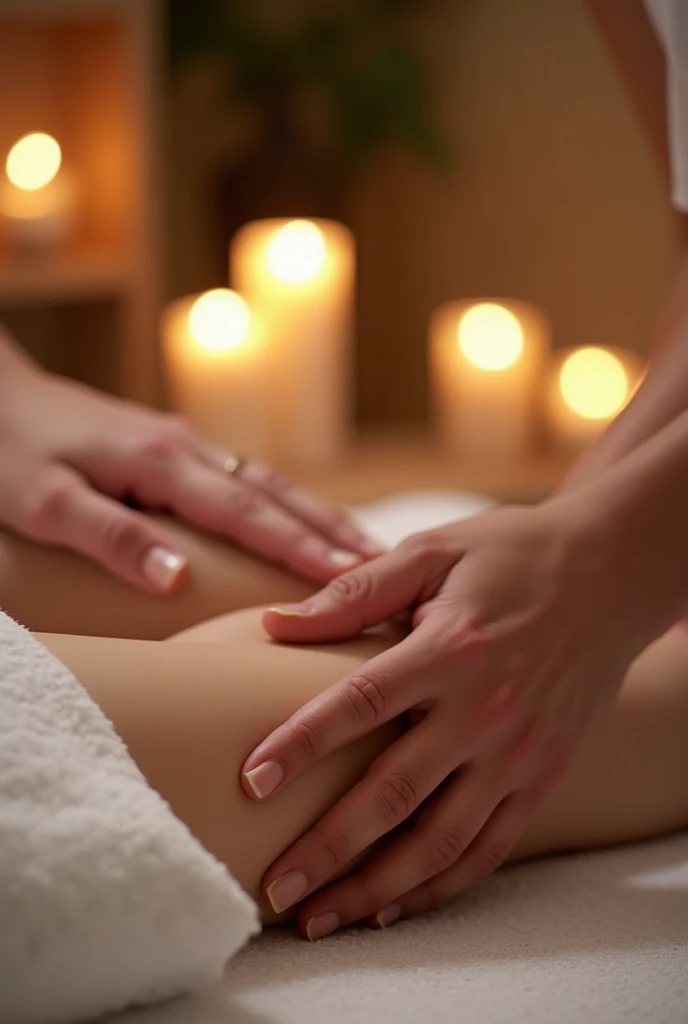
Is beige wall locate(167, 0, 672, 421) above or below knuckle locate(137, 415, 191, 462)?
above

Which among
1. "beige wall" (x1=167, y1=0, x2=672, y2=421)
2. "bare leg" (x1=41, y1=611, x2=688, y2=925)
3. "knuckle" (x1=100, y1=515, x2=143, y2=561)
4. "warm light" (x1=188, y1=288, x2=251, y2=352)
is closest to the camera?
"bare leg" (x1=41, y1=611, x2=688, y2=925)

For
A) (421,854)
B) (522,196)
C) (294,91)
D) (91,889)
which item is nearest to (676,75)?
(421,854)

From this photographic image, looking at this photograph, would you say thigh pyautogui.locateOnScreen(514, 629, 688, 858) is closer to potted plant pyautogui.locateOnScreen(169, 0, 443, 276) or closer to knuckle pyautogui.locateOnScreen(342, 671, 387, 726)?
knuckle pyautogui.locateOnScreen(342, 671, 387, 726)

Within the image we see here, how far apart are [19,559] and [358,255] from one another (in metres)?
1.92

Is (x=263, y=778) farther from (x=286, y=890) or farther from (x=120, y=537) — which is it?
(x=120, y=537)

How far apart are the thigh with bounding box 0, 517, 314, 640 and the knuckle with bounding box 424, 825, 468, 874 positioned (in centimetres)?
27

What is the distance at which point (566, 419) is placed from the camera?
2.11 meters

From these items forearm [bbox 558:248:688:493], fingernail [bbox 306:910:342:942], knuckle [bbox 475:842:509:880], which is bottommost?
fingernail [bbox 306:910:342:942]

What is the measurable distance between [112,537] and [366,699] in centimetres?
28

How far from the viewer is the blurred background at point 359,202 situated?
2023mm

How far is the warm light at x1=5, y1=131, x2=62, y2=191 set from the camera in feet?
6.59

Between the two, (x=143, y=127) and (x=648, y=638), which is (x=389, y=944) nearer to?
(x=648, y=638)

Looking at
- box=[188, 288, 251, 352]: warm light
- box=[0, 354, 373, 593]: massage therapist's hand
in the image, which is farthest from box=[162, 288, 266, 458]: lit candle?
box=[0, 354, 373, 593]: massage therapist's hand

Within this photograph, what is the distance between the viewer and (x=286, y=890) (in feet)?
1.96
